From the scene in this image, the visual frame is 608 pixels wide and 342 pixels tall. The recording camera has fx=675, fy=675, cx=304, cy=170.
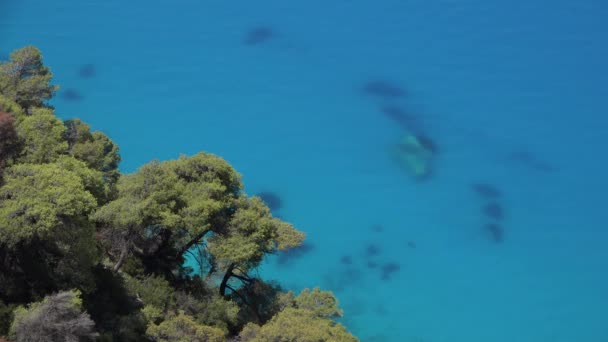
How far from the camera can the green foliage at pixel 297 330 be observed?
16.7 meters

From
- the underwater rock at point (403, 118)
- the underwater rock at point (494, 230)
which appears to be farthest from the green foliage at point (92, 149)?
the underwater rock at point (494, 230)

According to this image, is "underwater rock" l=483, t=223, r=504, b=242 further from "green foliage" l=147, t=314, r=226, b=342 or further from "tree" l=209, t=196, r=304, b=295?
"green foliage" l=147, t=314, r=226, b=342

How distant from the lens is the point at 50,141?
60.2 ft

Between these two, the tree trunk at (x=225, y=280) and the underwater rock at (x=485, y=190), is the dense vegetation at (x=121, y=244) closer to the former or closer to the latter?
the tree trunk at (x=225, y=280)

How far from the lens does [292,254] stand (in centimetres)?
4259

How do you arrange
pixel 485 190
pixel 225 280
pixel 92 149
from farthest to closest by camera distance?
pixel 485 190
pixel 92 149
pixel 225 280

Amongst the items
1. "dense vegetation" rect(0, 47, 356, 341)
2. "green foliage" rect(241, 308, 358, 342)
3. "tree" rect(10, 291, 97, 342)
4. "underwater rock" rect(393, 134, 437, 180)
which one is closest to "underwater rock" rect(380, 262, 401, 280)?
"underwater rock" rect(393, 134, 437, 180)

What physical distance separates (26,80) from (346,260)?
23.9 metres

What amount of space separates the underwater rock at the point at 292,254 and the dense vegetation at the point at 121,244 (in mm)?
18865

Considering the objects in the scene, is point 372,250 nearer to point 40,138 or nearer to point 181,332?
point 181,332

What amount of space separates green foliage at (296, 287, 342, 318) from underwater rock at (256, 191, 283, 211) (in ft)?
78.6


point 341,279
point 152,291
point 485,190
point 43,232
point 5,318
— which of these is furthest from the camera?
point 485,190

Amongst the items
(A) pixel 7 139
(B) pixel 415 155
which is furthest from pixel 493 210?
(A) pixel 7 139

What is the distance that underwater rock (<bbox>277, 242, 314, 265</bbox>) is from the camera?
4209 centimetres
